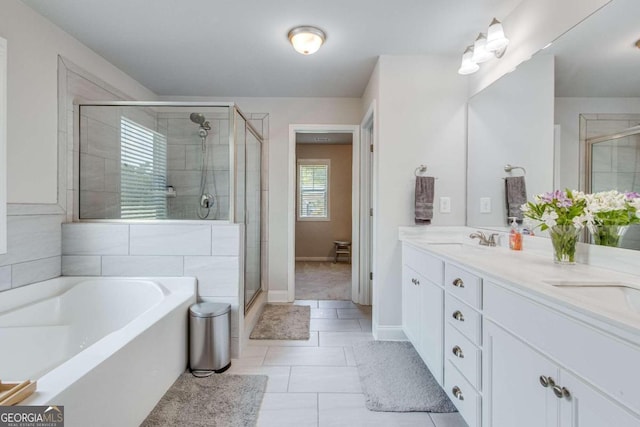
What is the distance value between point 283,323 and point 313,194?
145 inches

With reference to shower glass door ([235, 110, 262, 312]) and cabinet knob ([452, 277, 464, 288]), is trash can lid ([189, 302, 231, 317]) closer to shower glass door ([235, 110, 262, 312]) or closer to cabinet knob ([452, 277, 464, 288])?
shower glass door ([235, 110, 262, 312])

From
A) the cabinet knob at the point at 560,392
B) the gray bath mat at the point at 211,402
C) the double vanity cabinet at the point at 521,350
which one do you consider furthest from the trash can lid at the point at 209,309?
the cabinet knob at the point at 560,392

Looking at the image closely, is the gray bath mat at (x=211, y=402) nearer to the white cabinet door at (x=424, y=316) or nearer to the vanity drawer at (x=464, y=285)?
the white cabinet door at (x=424, y=316)

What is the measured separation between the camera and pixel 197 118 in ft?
8.57

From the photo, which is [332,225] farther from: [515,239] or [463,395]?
[463,395]

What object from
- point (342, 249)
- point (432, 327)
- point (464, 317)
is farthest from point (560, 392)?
point (342, 249)

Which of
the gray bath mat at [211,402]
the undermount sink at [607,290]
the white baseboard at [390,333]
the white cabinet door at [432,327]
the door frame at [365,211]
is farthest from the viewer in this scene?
the door frame at [365,211]

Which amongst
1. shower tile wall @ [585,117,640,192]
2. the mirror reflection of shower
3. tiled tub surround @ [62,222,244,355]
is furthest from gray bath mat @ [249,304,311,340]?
shower tile wall @ [585,117,640,192]

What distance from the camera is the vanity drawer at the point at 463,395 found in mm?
1318

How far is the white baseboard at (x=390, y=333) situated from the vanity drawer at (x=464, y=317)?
99 cm

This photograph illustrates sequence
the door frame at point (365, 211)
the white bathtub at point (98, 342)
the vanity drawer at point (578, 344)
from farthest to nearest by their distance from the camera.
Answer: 1. the door frame at point (365, 211)
2. the white bathtub at point (98, 342)
3. the vanity drawer at point (578, 344)

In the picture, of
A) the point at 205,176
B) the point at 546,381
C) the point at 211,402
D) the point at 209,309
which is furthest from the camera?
the point at 205,176

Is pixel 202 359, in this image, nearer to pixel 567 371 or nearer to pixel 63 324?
pixel 63 324

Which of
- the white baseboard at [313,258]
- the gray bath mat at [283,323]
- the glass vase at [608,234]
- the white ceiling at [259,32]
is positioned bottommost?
the gray bath mat at [283,323]
